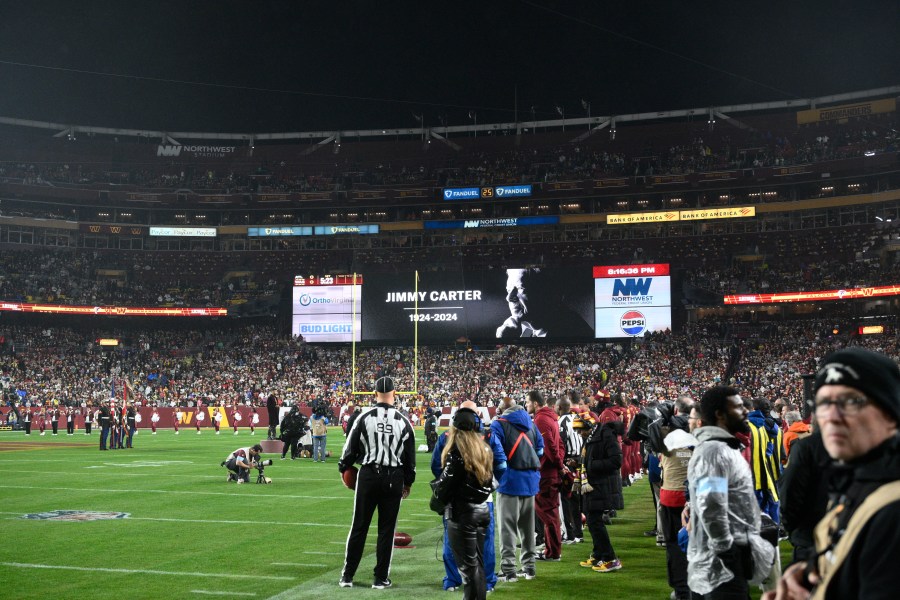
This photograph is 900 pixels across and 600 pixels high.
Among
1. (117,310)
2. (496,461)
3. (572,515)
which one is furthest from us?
(117,310)

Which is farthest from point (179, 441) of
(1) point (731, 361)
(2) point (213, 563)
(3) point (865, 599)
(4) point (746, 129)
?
(4) point (746, 129)

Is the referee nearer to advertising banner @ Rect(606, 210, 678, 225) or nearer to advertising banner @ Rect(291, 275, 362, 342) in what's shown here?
advertising banner @ Rect(291, 275, 362, 342)

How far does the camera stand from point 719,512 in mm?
4871

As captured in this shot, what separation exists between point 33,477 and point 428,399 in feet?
92.6

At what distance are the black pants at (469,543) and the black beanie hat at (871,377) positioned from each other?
A: 5.10 m

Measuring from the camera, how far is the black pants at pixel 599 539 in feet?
32.4

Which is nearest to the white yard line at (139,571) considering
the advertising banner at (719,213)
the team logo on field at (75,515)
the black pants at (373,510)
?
the black pants at (373,510)

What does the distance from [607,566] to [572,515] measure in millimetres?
2516

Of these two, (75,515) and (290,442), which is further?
(290,442)

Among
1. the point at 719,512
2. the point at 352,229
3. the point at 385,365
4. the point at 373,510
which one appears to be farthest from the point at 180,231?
the point at 719,512

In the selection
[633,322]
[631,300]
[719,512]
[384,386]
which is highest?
[631,300]

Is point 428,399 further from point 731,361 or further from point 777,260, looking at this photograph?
point 777,260

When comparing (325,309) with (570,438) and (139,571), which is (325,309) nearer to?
(570,438)

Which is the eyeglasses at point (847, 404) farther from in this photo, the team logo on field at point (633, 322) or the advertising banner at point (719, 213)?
the advertising banner at point (719, 213)
